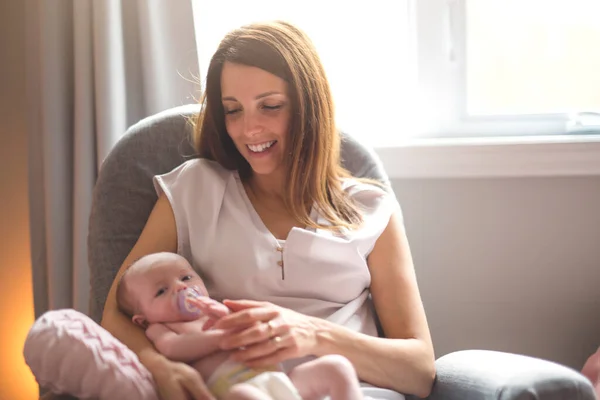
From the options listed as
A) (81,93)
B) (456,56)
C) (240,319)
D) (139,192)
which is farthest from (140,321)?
(456,56)

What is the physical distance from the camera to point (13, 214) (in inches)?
96.2

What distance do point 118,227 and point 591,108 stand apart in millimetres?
1450

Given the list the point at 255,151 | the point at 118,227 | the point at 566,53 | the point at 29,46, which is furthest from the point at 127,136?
the point at 566,53

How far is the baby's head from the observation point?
1455mm

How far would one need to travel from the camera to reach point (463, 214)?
218 cm

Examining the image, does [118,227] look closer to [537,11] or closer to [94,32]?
[94,32]

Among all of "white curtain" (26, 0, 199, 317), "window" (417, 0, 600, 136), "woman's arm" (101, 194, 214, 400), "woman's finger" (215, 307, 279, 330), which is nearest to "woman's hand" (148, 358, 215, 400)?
"woman's arm" (101, 194, 214, 400)

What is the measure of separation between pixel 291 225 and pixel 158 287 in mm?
371

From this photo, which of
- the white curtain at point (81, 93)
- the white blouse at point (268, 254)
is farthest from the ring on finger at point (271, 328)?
the white curtain at point (81, 93)

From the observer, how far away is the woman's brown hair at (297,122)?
5.31ft

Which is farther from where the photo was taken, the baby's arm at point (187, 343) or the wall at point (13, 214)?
the wall at point (13, 214)

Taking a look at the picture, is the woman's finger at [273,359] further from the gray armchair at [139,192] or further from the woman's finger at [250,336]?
the gray armchair at [139,192]

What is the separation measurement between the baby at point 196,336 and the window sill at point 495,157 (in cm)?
86

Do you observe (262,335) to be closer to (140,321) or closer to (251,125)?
(140,321)
